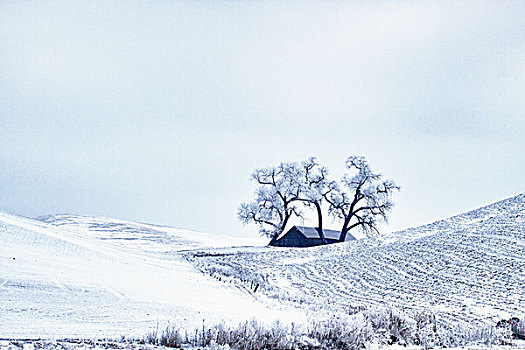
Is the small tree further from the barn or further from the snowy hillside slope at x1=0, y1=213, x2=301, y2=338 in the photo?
the snowy hillside slope at x1=0, y1=213, x2=301, y2=338

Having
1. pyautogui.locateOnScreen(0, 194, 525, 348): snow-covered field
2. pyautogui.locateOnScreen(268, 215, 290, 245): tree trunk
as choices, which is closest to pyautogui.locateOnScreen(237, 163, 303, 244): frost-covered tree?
pyautogui.locateOnScreen(268, 215, 290, 245): tree trunk

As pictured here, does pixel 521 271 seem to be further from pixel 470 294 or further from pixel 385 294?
pixel 385 294

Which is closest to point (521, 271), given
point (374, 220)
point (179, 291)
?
point (179, 291)

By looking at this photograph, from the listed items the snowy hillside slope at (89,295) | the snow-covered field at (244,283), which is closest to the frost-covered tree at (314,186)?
the snow-covered field at (244,283)

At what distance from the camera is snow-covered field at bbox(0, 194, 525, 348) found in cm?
777

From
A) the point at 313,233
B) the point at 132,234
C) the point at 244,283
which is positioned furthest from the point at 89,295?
the point at 313,233

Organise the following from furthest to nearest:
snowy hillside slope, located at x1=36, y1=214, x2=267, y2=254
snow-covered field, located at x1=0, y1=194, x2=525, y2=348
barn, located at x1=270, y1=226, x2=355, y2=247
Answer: barn, located at x1=270, y1=226, x2=355, y2=247 < snowy hillside slope, located at x1=36, y1=214, x2=267, y2=254 < snow-covered field, located at x1=0, y1=194, x2=525, y2=348

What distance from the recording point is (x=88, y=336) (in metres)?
6.38

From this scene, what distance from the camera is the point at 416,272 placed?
67.3 feet

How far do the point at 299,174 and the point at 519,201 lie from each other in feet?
69.9

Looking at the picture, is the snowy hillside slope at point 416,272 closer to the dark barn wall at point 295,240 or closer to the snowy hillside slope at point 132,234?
the snowy hillside slope at point 132,234

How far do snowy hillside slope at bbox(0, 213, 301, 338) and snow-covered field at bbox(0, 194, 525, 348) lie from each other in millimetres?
25

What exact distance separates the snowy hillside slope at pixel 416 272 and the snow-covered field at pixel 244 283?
0.05 meters

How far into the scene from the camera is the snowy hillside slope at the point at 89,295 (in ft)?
23.0
